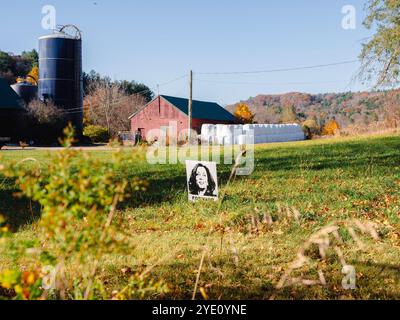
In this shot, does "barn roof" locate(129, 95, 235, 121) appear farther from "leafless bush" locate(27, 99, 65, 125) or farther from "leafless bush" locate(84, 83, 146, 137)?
"leafless bush" locate(27, 99, 65, 125)

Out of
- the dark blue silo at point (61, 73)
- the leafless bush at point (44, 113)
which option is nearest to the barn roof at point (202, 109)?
the dark blue silo at point (61, 73)

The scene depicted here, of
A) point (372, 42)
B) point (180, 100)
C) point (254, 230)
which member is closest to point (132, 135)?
point (180, 100)

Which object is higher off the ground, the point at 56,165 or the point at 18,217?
the point at 56,165

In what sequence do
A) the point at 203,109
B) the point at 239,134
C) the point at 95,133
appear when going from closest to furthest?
the point at 239,134
the point at 95,133
the point at 203,109

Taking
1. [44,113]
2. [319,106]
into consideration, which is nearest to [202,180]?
[44,113]

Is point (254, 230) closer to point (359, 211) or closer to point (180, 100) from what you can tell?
point (359, 211)

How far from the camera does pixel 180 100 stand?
51812 millimetres

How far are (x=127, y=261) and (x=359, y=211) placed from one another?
190 inches

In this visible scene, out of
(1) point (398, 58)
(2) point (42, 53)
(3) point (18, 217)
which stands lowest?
(3) point (18, 217)

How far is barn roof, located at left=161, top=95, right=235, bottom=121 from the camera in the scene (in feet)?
162

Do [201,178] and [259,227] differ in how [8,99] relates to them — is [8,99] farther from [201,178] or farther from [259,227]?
[259,227]

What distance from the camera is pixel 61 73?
4406cm

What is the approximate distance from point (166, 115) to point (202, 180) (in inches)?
1626

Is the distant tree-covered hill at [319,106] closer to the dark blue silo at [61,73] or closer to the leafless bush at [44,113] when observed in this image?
the dark blue silo at [61,73]
